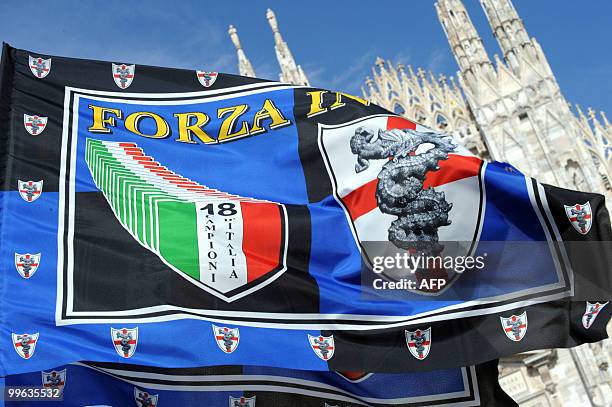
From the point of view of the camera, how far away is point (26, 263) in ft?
17.9

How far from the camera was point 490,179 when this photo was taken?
6.27 m

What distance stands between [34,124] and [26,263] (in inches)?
49.0

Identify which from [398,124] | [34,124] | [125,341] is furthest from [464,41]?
[125,341]

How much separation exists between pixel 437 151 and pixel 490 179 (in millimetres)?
542

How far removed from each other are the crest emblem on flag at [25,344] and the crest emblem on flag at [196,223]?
44.0 inches

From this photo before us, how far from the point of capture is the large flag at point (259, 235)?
18.2ft

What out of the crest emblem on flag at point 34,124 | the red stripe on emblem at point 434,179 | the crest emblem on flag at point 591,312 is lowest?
the crest emblem on flag at point 591,312

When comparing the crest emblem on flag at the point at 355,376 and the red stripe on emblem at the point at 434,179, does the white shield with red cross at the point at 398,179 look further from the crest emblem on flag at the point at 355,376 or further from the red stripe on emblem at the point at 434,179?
the crest emblem on flag at the point at 355,376

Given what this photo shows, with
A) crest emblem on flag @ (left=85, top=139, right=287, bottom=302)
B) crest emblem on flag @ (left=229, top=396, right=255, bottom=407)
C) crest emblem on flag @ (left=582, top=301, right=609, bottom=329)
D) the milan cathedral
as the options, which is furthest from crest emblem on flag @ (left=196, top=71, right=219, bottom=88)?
the milan cathedral

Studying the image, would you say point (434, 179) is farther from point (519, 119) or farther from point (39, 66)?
point (519, 119)

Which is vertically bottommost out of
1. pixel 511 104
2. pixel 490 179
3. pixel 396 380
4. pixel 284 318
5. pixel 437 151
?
pixel 396 380

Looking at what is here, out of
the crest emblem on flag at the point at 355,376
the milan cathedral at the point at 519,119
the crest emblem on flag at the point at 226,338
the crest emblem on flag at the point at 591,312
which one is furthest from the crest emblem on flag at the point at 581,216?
the milan cathedral at the point at 519,119

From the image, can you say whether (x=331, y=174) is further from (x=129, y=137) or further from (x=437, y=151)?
(x=129, y=137)

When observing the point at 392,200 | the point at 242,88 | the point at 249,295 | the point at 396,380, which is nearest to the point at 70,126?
the point at 242,88
